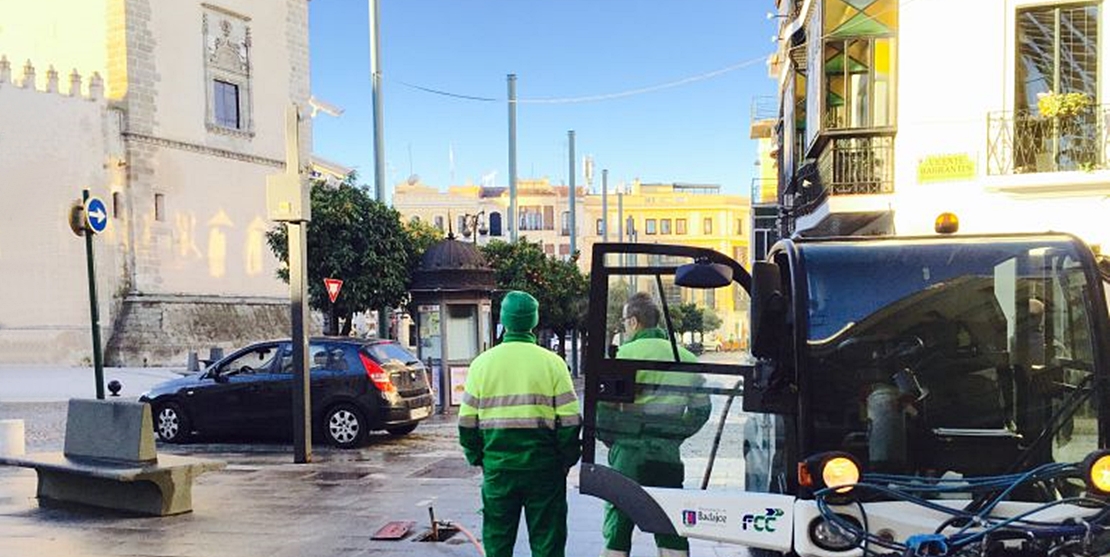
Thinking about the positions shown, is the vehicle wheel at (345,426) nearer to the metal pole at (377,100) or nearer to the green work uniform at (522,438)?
the green work uniform at (522,438)

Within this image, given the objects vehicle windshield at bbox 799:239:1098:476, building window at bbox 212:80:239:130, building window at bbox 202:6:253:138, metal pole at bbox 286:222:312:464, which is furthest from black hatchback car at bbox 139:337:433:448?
building window at bbox 212:80:239:130

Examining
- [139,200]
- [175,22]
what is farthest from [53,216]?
[175,22]

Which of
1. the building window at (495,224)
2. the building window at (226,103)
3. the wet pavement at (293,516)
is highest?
the building window at (226,103)

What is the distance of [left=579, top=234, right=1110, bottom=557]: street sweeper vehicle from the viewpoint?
366 cm

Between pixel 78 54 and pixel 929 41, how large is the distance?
30389 mm

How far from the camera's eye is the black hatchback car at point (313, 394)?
11.5 metres

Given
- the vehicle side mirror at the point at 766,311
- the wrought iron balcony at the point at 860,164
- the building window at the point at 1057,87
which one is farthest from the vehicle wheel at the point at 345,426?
the building window at the point at 1057,87

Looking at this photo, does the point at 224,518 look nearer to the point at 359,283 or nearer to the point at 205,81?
the point at 359,283

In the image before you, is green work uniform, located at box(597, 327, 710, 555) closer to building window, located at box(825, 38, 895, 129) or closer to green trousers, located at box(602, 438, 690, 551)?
green trousers, located at box(602, 438, 690, 551)

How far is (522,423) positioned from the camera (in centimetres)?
459

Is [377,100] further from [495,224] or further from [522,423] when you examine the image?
[495,224]

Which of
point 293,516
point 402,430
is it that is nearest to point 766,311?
point 293,516

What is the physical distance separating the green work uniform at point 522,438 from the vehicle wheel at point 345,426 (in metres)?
7.11

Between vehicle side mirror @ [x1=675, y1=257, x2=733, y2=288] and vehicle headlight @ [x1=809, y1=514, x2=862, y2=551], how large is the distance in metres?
1.17
